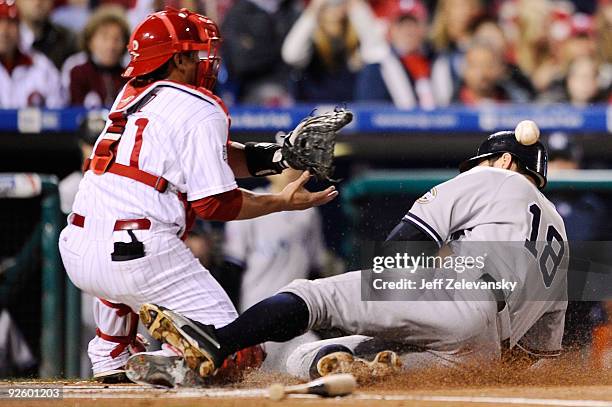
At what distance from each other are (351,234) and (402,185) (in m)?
0.42

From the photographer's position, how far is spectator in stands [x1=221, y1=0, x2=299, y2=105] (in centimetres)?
735

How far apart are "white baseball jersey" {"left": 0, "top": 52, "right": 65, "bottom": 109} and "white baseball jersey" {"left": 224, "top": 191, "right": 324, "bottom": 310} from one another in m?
1.51

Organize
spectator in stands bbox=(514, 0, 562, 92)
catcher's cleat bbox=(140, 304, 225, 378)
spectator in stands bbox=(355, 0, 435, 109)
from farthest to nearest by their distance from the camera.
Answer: spectator in stands bbox=(514, 0, 562, 92) < spectator in stands bbox=(355, 0, 435, 109) < catcher's cleat bbox=(140, 304, 225, 378)

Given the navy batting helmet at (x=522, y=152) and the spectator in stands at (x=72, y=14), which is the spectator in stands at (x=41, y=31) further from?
the navy batting helmet at (x=522, y=152)

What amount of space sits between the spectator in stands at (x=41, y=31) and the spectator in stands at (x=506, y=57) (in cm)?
275

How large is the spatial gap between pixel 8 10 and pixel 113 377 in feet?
11.8

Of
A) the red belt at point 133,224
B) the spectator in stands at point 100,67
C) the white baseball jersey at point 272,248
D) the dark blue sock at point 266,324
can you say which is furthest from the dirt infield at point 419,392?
the spectator in stands at point 100,67

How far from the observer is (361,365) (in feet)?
13.5

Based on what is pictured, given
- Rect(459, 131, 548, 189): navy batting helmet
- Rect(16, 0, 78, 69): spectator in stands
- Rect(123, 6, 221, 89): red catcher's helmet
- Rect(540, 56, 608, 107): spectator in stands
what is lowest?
Rect(459, 131, 548, 189): navy batting helmet

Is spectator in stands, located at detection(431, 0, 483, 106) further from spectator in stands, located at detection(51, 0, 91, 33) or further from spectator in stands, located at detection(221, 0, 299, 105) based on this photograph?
spectator in stands, located at detection(51, 0, 91, 33)

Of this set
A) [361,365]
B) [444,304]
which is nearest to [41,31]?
[361,365]

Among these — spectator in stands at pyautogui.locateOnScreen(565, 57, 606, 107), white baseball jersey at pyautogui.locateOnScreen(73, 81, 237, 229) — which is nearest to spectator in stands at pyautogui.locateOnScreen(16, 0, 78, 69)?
spectator in stands at pyautogui.locateOnScreen(565, 57, 606, 107)

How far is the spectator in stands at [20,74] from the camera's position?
7.17 metres

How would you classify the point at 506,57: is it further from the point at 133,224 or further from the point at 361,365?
the point at 133,224
